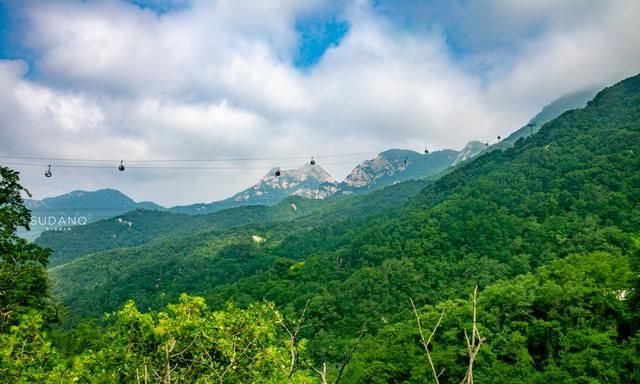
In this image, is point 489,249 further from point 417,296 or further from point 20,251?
point 20,251

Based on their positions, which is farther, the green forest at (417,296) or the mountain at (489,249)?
the mountain at (489,249)

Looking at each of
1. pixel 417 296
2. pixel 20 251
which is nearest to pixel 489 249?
pixel 417 296

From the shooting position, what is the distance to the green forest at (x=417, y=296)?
1274 centimetres

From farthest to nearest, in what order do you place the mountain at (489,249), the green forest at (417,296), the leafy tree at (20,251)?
the mountain at (489,249), the leafy tree at (20,251), the green forest at (417,296)

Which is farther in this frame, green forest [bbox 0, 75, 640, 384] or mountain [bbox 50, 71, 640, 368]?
mountain [bbox 50, 71, 640, 368]

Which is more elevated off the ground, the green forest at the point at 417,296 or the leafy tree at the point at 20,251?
the leafy tree at the point at 20,251

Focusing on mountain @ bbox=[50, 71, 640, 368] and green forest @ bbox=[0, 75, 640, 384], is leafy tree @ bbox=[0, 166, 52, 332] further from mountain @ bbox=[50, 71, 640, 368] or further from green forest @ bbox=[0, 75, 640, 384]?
mountain @ bbox=[50, 71, 640, 368]

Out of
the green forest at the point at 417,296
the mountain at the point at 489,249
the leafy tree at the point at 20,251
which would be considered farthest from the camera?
the mountain at the point at 489,249

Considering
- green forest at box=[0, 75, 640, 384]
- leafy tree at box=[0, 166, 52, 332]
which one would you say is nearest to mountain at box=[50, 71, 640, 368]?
green forest at box=[0, 75, 640, 384]

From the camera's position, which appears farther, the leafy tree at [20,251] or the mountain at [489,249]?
the mountain at [489,249]

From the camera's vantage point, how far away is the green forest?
12.7 metres

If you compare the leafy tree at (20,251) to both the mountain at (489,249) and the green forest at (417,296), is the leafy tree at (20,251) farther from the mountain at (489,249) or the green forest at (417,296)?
the mountain at (489,249)

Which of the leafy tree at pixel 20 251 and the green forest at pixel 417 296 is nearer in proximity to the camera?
the green forest at pixel 417 296

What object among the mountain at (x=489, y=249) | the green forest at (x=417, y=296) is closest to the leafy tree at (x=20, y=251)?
the green forest at (x=417, y=296)
